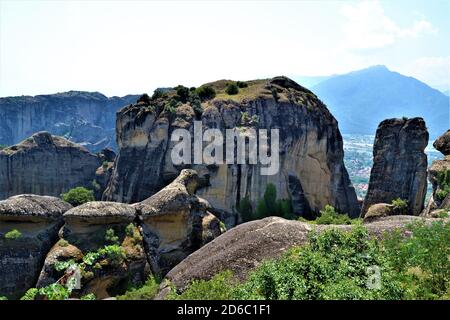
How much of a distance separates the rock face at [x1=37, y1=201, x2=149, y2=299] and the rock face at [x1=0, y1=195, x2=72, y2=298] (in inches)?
33.6

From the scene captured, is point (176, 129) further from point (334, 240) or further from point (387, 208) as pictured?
point (334, 240)

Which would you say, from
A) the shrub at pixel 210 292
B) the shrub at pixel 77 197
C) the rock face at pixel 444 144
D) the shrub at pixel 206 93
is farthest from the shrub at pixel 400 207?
the shrub at pixel 77 197

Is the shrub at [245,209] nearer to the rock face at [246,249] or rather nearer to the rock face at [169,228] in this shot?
the rock face at [169,228]

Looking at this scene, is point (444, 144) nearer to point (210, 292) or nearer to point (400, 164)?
point (400, 164)

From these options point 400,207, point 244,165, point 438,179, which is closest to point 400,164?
point 400,207

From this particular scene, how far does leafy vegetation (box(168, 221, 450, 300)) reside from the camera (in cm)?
1341

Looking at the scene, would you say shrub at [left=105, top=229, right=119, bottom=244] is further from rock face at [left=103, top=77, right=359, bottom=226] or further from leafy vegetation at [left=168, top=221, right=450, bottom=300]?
rock face at [left=103, top=77, right=359, bottom=226]

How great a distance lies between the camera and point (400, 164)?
57.9 meters

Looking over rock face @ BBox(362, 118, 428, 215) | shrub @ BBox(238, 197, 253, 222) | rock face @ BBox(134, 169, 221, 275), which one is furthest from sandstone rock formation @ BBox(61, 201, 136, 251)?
rock face @ BBox(362, 118, 428, 215)

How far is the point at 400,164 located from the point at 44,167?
61.1m

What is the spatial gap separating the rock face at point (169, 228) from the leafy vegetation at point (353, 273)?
15.1 metres

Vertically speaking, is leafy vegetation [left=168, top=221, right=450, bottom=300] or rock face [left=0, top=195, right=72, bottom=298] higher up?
leafy vegetation [left=168, top=221, right=450, bottom=300]
